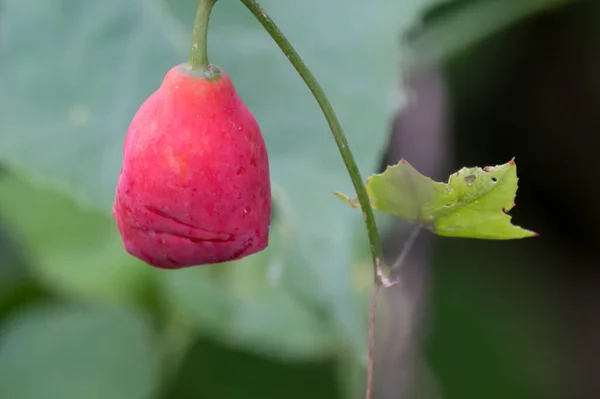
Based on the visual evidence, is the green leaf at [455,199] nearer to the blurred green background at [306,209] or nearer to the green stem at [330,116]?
the green stem at [330,116]

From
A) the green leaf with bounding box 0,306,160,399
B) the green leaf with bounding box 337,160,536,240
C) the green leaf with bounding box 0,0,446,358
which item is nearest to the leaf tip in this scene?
the green leaf with bounding box 337,160,536,240

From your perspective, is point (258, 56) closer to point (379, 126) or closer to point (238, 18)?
point (238, 18)

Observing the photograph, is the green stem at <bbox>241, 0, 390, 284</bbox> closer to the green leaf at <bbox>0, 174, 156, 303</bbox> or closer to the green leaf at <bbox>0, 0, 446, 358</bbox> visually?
the green leaf at <bbox>0, 0, 446, 358</bbox>

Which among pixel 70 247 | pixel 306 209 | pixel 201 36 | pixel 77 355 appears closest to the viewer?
pixel 201 36

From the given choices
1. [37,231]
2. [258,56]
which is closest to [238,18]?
[258,56]

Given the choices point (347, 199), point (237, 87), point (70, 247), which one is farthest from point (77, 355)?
point (347, 199)

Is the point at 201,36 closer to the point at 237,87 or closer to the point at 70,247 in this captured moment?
the point at 237,87
